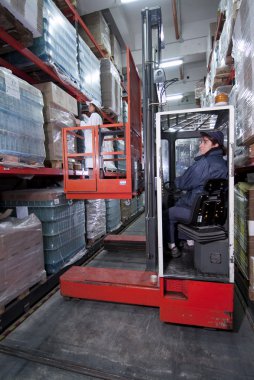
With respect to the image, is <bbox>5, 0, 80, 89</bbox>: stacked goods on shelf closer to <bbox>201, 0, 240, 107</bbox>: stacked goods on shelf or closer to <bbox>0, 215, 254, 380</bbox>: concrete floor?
<bbox>201, 0, 240, 107</bbox>: stacked goods on shelf

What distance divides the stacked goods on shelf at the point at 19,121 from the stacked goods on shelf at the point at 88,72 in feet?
6.19

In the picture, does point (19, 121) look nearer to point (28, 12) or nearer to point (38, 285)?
point (28, 12)

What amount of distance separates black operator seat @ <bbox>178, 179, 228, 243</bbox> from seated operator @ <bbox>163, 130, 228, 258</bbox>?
10 centimetres


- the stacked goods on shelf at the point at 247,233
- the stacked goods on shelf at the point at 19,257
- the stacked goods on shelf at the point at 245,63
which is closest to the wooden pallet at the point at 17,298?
the stacked goods on shelf at the point at 19,257

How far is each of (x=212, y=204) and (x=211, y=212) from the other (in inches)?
4.7

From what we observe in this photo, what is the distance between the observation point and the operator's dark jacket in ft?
8.74

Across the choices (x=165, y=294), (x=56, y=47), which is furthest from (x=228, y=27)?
(x=165, y=294)

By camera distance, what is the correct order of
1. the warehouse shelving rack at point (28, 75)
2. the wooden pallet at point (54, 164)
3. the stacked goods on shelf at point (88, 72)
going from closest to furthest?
the warehouse shelving rack at point (28, 75) → the wooden pallet at point (54, 164) → the stacked goods on shelf at point (88, 72)

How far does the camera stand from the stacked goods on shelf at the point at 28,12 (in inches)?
113

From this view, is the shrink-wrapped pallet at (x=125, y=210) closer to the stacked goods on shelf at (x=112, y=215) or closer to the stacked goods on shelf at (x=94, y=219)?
the stacked goods on shelf at (x=112, y=215)

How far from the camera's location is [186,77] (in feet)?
39.7

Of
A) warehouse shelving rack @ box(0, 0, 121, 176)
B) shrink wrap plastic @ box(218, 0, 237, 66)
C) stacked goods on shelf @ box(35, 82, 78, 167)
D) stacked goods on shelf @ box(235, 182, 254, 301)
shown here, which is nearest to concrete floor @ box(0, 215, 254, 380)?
stacked goods on shelf @ box(235, 182, 254, 301)

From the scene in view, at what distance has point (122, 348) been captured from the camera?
2424mm

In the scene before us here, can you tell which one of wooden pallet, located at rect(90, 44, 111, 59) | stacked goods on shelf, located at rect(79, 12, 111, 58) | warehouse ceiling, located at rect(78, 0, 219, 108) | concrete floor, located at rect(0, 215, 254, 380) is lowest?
concrete floor, located at rect(0, 215, 254, 380)
